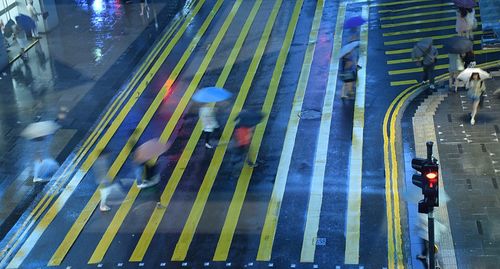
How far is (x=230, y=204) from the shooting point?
21984mm

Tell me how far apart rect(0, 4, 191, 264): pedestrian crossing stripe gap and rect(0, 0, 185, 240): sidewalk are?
0.37 metres

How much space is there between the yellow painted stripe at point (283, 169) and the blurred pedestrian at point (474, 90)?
5542 mm

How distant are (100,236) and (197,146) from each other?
5.15 metres

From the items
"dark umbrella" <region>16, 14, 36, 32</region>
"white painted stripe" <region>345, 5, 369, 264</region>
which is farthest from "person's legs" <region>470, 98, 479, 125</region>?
"dark umbrella" <region>16, 14, 36, 32</region>

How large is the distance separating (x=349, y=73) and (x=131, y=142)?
8.03m

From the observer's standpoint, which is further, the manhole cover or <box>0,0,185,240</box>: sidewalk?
the manhole cover

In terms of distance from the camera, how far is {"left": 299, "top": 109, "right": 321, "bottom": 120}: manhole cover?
26.2 m

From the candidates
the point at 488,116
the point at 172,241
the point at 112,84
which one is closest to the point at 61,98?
the point at 112,84

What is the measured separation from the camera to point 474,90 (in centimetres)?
2428

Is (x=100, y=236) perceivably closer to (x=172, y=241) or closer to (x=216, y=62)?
(x=172, y=241)

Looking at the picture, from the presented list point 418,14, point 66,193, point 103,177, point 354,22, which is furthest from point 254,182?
point 418,14

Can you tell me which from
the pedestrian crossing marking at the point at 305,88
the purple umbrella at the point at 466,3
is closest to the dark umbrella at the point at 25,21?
the pedestrian crossing marking at the point at 305,88

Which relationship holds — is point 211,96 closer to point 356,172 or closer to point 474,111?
point 356,172

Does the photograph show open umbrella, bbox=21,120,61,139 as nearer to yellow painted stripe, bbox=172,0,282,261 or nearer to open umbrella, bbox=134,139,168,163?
open umbrella, bbox=134,139,168,163
